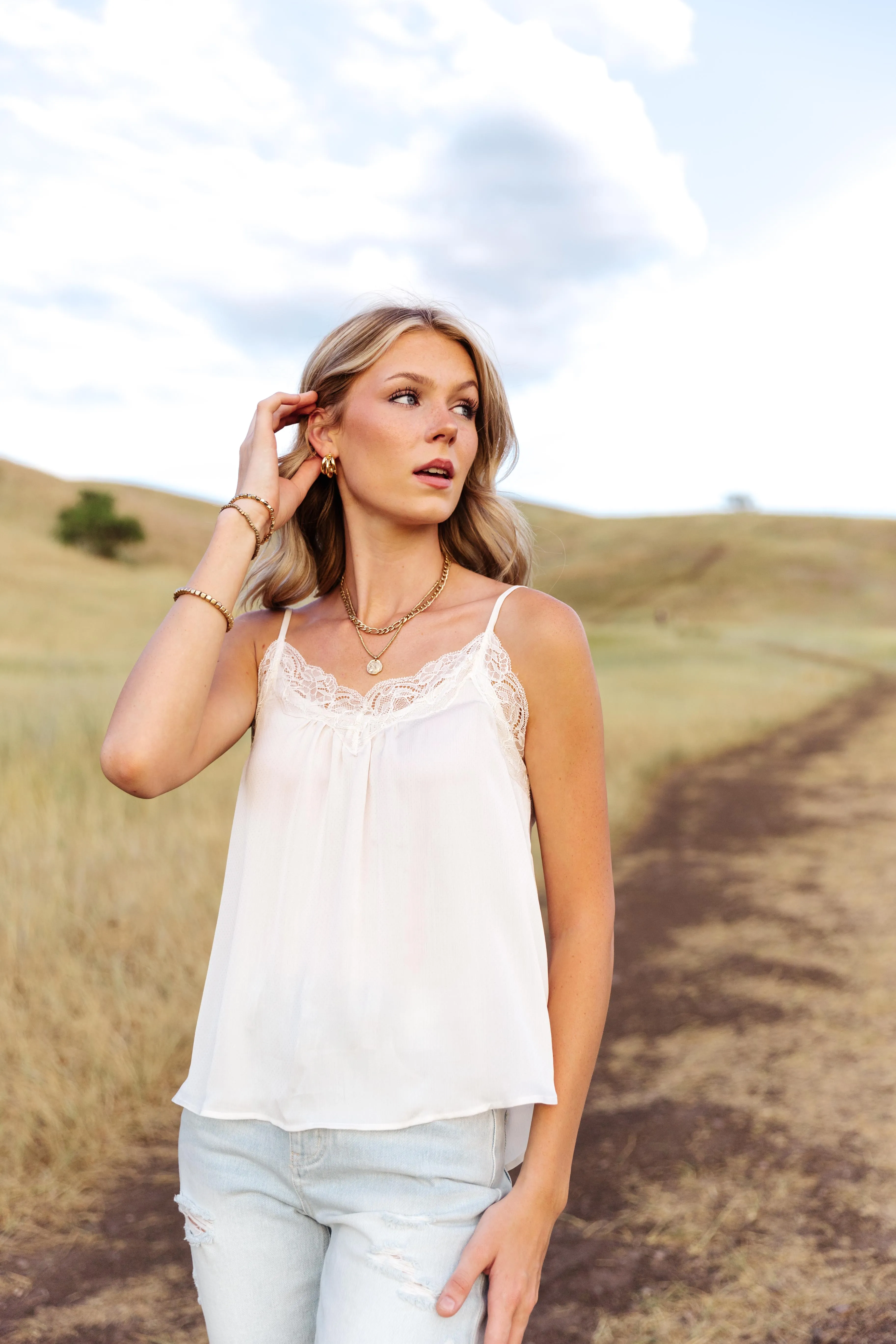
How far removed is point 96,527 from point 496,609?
54222 millimetres

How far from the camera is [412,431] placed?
7.18 feet

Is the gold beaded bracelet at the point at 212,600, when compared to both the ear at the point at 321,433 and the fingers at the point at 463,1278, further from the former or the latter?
the fingers at the point at 463,1278

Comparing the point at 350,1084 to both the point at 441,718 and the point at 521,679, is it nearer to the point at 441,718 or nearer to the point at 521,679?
the point at 441,718

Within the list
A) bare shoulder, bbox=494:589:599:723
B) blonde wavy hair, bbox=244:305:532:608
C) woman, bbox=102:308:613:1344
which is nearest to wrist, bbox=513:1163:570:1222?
woman, bbox=102:308:613:1344

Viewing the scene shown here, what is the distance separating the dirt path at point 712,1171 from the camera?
340cm

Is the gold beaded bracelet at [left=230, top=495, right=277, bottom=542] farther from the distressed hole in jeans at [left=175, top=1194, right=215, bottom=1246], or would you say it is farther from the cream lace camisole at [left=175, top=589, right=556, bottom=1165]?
the distressed hole in jeans at [left=175, top=1194, right=215, bottom=1246]

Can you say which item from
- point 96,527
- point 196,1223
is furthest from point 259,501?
point 96,527

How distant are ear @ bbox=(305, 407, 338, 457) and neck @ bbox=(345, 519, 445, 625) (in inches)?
7.7

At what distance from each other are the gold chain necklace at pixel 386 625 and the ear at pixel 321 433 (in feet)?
1.04

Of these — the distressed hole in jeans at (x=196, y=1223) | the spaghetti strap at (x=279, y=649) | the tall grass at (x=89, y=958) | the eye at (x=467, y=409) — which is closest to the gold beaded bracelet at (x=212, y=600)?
the spaghetti strap at (x=279, y=649)

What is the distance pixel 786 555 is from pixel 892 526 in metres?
11.2

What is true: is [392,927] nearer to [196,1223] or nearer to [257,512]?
[196,1223]

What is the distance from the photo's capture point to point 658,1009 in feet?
19.7

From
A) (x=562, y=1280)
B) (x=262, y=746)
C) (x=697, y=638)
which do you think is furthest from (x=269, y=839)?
(x=697, y=638)
